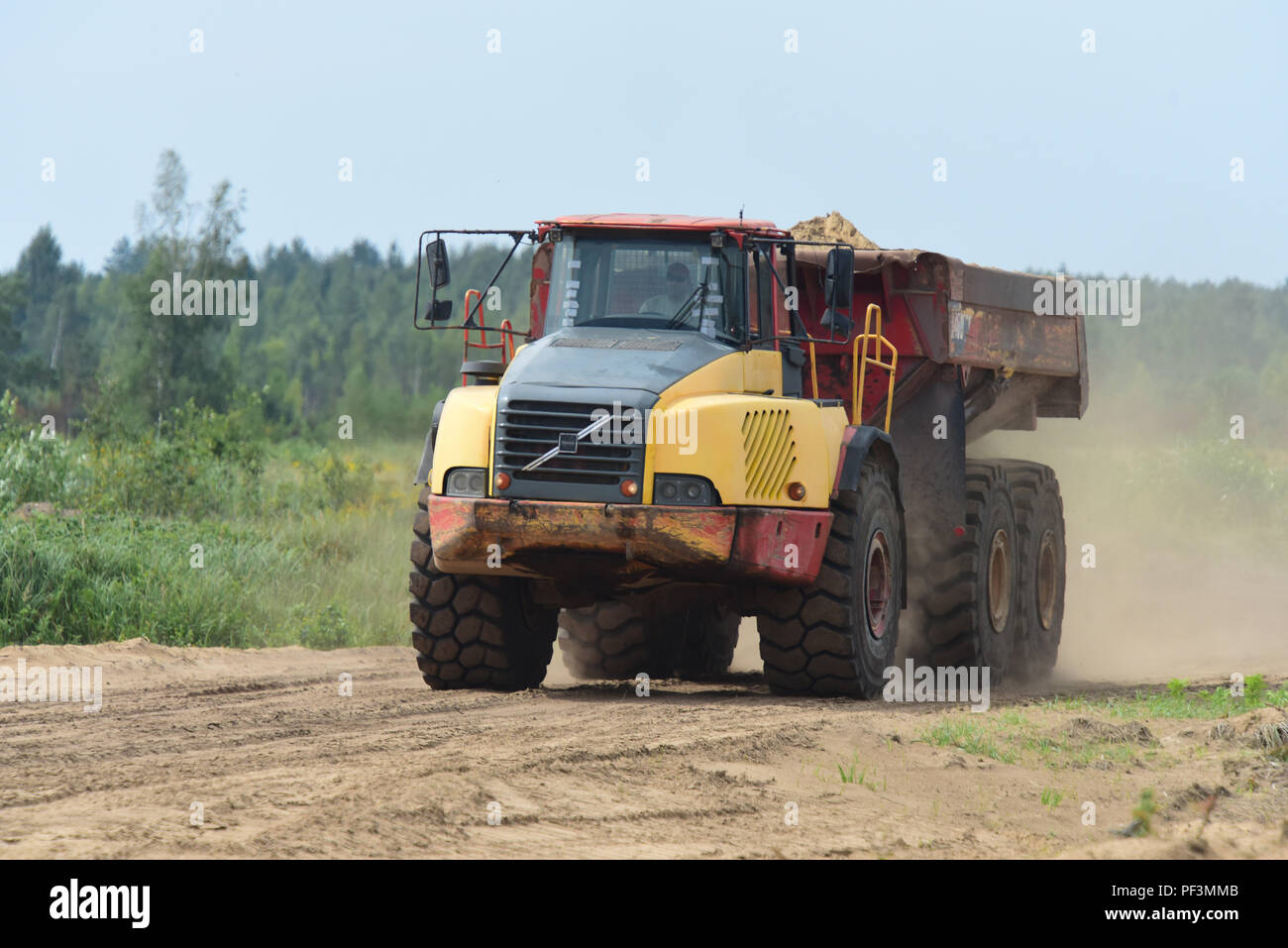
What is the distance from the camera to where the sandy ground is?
5.84 m

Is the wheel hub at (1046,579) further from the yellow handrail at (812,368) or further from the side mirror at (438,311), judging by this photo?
the side mirror at (438,311)

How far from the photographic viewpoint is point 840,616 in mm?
9641

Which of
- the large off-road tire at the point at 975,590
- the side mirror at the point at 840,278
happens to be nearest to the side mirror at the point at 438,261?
the side mirror at the point at 840,278

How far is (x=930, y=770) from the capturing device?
25.2 ft

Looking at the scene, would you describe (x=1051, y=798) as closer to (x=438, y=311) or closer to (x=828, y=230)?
(x=438, y=311)

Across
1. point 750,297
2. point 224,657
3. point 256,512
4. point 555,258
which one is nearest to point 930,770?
point 750,297

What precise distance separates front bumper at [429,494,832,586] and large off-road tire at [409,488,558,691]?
620 mm

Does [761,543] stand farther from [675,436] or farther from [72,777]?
[72,777]

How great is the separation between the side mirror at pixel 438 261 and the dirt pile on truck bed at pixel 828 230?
4008mm

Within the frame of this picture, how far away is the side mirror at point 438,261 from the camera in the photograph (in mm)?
9898

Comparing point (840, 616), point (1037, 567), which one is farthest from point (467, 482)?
point (1037, 567)

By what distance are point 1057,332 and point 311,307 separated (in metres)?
84.3

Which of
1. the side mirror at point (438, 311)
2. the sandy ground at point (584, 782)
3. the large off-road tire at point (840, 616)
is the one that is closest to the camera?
the sandy ground at point (584, 782)

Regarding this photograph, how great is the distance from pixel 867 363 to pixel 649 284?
6.34ft
